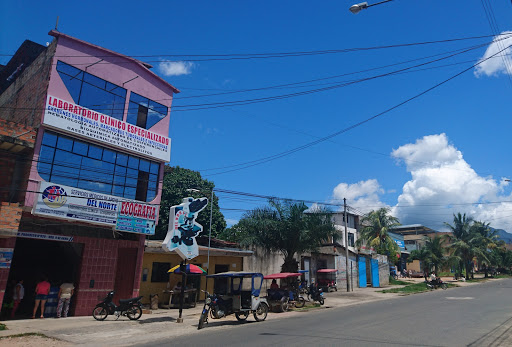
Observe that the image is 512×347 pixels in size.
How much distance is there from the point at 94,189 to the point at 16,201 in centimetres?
320

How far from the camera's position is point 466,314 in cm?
1512

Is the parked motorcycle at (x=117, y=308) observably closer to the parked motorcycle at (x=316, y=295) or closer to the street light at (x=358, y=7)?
the parked motorcycle at (x=316, y=295)

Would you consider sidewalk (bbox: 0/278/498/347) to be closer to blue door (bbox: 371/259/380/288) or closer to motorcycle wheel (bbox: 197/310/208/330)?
motorcycle wheel (bbox: 197/310/208/330)

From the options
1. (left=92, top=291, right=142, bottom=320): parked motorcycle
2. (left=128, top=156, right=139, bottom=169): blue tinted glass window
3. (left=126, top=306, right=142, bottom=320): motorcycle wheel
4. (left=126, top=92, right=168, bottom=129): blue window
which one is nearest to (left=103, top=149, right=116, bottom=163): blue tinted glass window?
(left=128, top=156, right=139, bottom=169): blue tinted glass window

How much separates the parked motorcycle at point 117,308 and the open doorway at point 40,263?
341 cm

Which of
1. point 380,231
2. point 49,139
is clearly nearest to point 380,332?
point 49,139

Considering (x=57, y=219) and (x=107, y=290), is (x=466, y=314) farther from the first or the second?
(x=57, y=219)

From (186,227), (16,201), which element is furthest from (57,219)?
(186,227)

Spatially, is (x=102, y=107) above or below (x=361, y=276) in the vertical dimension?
above

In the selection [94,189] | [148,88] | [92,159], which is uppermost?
[148,88]

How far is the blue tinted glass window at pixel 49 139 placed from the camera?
15.5 m

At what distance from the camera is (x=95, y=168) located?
56.6ft

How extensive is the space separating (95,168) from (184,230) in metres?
5.38

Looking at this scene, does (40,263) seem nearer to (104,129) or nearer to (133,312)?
(133,312)
